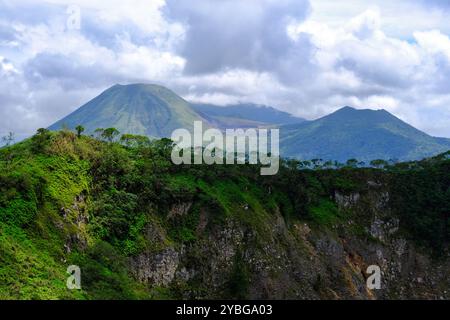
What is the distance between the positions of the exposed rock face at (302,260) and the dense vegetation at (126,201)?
1052 mm

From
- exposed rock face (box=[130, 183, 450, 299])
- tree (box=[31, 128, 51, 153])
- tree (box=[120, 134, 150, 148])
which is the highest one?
tree (box=[120, 134, 150, 148])

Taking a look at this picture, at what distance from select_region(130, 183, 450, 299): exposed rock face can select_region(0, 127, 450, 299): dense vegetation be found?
105 cm

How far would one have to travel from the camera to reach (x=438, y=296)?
7038cm

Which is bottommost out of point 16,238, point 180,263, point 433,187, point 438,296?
point 438,296

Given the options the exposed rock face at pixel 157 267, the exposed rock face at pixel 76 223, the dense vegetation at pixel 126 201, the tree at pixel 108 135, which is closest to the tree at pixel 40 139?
the dense vegetation at pixel 126 201

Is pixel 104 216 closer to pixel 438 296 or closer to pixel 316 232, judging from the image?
pixel 316 232

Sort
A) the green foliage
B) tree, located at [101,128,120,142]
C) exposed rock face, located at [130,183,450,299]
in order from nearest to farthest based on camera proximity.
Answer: exposed rock face, located at [130,183,450,299], tree, located at [101,128,120,142], the green foliage

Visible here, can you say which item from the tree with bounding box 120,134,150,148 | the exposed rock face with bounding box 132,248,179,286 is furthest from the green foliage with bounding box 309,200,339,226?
the tree with bounding box 120,134,150,148

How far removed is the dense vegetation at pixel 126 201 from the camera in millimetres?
38469

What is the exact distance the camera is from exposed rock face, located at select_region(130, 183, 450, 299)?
177 ft

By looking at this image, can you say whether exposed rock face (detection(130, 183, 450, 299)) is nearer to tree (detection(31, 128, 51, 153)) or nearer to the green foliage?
the green foliage

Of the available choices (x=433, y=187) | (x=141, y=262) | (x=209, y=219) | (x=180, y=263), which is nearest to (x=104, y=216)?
(x=141, y=262)

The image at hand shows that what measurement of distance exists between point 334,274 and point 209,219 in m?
A: 20.4
